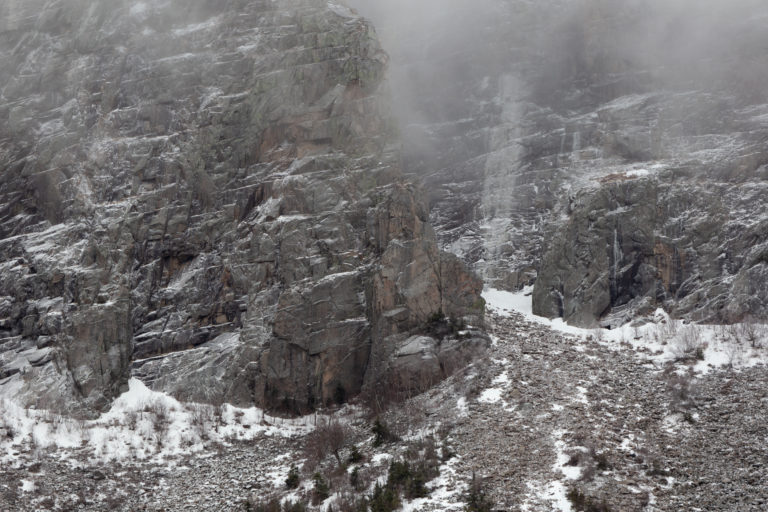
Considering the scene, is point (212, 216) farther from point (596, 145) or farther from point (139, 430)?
point (596, 145)

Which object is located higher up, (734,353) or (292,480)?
(734,353)

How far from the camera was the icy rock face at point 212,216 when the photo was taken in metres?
48.4

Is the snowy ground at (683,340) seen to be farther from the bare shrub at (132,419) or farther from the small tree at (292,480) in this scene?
the bare shrub at (132,419)

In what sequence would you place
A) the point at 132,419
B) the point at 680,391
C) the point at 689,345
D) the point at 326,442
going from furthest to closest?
the point at 132,419
the point at 689,345
the point at 326,442
the point at 680,391

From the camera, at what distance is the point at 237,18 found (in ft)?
202

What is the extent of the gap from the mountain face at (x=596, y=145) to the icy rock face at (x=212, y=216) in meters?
12.1

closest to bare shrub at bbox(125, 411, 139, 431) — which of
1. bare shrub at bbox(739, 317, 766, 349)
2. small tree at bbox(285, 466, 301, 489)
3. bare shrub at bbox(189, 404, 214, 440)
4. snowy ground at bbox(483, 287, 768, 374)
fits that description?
bare shrub at bbox(189, 404, 214, 440)

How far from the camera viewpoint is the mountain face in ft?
171

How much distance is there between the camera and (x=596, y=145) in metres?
64.3

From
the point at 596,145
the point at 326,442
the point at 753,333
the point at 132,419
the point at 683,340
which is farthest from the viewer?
the point at 596,145

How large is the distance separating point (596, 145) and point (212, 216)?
31606 mm

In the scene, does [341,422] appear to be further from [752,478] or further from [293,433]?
[752,478]

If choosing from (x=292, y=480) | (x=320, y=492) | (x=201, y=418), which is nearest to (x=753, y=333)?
(x=320, y=492)

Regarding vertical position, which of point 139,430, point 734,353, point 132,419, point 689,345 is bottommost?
point 139,430
